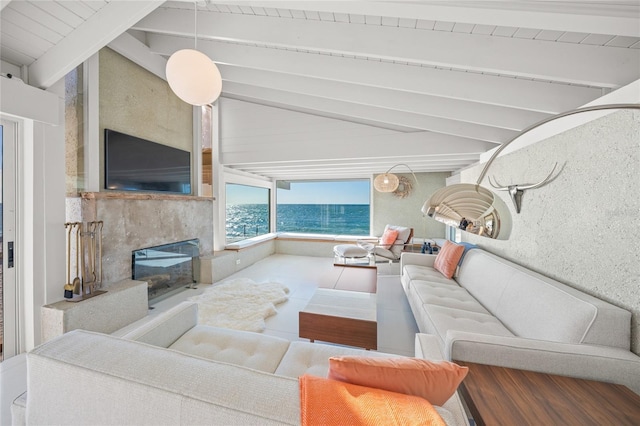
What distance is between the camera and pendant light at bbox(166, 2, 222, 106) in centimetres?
163

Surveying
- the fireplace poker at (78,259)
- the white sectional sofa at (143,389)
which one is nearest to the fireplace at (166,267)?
the fireplace poker at (78,259)

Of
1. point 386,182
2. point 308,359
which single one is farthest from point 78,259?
point 386,182

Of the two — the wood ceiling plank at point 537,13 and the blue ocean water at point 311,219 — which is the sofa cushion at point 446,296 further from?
the blue ocean water at point 311,219

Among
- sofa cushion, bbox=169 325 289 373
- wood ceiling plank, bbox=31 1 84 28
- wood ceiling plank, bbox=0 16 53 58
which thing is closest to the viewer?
sofa cushion, bbox=169 325 289 373

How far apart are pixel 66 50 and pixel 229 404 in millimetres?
3105

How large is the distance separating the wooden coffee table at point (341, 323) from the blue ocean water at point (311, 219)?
4409mm

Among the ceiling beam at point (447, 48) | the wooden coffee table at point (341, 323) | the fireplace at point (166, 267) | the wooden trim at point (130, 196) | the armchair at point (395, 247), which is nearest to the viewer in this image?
the ceiling beam at point (447, 48)

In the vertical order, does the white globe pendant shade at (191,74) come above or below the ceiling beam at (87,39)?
below

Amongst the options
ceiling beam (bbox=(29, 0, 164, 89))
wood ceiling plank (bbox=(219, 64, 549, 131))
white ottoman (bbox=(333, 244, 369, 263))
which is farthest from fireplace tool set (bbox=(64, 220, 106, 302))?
white ottoman (bbox=(333, 244, 369, 263))

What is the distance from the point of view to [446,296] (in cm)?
265

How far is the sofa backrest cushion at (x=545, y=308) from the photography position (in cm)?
145

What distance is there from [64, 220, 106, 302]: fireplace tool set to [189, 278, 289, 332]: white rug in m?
1.15

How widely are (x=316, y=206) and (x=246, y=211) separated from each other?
243 cm

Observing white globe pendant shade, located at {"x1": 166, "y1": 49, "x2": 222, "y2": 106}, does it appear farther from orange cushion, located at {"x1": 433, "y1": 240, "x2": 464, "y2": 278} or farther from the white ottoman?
the white ottoman
